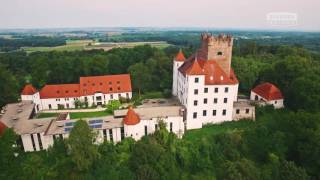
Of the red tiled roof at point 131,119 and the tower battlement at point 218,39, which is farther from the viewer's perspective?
the tower battlement at point 218,39

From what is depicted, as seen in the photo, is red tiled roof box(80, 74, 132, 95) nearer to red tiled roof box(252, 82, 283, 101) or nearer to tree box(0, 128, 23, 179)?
tree box(0, 128, 23, 179)

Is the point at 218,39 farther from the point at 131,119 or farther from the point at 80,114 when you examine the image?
the point at 80,114

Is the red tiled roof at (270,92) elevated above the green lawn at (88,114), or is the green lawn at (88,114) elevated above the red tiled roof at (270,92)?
the red tiled roof at (270,92)

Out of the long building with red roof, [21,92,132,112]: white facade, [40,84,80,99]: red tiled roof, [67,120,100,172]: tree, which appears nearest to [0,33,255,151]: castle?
[21,92,132,112]: white facade

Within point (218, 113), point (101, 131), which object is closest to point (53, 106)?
point (101, 131)

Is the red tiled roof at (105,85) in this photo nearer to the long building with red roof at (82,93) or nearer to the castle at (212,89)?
the long building with red roof at (82,93)

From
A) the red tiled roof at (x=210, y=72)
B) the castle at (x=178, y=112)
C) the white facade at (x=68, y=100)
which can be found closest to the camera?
the castle at (x=178, y=112)

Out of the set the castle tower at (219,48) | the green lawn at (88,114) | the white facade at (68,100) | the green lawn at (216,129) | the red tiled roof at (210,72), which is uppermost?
the castle tower at (219,48)

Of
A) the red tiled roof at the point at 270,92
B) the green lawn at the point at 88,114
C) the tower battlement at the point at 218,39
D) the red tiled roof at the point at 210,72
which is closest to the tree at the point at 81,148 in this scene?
the green lawn at the point at 88,114

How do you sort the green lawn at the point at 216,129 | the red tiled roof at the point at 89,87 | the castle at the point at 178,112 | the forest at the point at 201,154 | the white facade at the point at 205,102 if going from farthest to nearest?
the red tiled roof at the point at 89,87, the white facade at the point at 205,102, the green lawn at the point at 216,129, the castle at the point at 178,112, the forest at the point at 201,154
